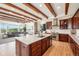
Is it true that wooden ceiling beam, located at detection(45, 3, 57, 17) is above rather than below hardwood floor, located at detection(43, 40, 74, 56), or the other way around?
above

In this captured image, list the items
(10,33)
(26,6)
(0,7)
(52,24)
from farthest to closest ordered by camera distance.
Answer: (52,24) < (10,33) < (26,6) < (0,7)

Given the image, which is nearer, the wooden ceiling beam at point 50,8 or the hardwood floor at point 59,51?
the wooden ceiling beam at point 50,8

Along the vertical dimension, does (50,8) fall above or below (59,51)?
above

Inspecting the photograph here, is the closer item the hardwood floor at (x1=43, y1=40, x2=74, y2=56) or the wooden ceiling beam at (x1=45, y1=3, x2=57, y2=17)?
the wooden ceiling beam at (x1=45, y1=3, x2=57, y2=17)

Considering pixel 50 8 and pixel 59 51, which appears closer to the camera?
pixel 50 8

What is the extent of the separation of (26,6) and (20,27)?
46cm

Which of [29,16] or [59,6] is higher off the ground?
[59,6]

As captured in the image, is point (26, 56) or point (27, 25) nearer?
point (26, 56)

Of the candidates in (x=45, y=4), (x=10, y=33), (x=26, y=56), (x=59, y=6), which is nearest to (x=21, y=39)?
(x=10, y=33)

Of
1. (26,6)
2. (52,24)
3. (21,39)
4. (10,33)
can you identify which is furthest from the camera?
(21,39)

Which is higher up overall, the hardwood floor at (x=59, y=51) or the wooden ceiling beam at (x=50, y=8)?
the wooden ceiling beam at (x=50, y=8)

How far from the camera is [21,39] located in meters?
2.11

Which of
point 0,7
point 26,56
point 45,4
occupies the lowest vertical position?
point 26,56

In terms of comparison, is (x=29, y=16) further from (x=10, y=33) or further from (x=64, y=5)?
(x=64, y=5)
